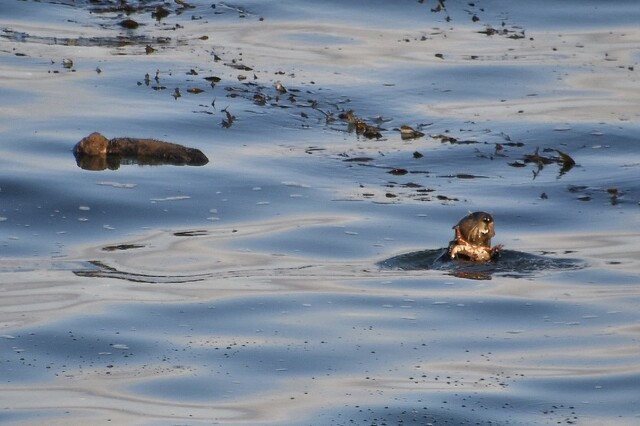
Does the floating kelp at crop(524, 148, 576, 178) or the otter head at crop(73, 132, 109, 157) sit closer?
the otter head at crop(73, 132, 109, 157)

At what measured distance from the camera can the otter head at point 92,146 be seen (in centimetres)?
1353

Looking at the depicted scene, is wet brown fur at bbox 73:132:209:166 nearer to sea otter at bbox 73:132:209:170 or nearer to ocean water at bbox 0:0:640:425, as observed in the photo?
sea otter at bbox 73:132:209:170

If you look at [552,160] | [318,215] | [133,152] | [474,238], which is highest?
[552,160]

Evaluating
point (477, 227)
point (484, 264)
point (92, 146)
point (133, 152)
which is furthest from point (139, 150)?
point (477, 227)

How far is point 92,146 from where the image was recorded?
13.5 m

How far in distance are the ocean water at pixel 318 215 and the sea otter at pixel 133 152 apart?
0.18 metres

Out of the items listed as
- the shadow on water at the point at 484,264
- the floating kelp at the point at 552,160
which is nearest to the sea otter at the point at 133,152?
the floating kelp at the point at 552,160

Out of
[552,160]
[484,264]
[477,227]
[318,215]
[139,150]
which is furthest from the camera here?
[552,160]

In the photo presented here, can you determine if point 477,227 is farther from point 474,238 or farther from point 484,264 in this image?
point 484,264

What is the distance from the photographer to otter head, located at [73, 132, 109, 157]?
13.5 meters

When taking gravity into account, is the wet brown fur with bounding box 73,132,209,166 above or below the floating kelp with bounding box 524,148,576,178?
below

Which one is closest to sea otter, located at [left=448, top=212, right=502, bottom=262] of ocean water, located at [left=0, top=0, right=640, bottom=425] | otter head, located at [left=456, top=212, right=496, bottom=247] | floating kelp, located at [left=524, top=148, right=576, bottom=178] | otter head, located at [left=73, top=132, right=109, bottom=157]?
otter head, located at [left=456, top=212, right=496, bottom=247]

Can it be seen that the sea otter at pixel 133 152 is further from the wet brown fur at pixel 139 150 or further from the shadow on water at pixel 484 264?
the shadow on water at pixel 484 264

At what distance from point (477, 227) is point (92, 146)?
→ 4.58 meters
